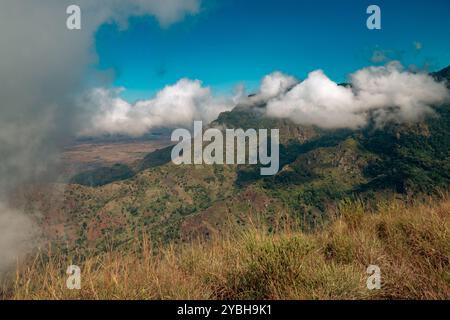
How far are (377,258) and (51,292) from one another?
6.43 m

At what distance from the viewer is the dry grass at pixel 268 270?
221 inches

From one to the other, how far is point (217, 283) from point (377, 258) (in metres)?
3.50

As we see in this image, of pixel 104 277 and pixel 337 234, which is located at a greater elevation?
pixel 337 234

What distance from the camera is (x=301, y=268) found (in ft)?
20.6

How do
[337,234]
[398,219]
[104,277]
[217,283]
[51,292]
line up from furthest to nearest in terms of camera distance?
[398,219] < [337,234] < [217,283] < [104,277] < [51,292]

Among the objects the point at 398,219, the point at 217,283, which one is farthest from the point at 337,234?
the point at 217,283

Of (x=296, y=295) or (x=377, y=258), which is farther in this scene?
(x=377, y=258)

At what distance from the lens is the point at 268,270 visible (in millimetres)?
6414

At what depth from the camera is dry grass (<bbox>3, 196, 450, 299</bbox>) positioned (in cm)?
562
